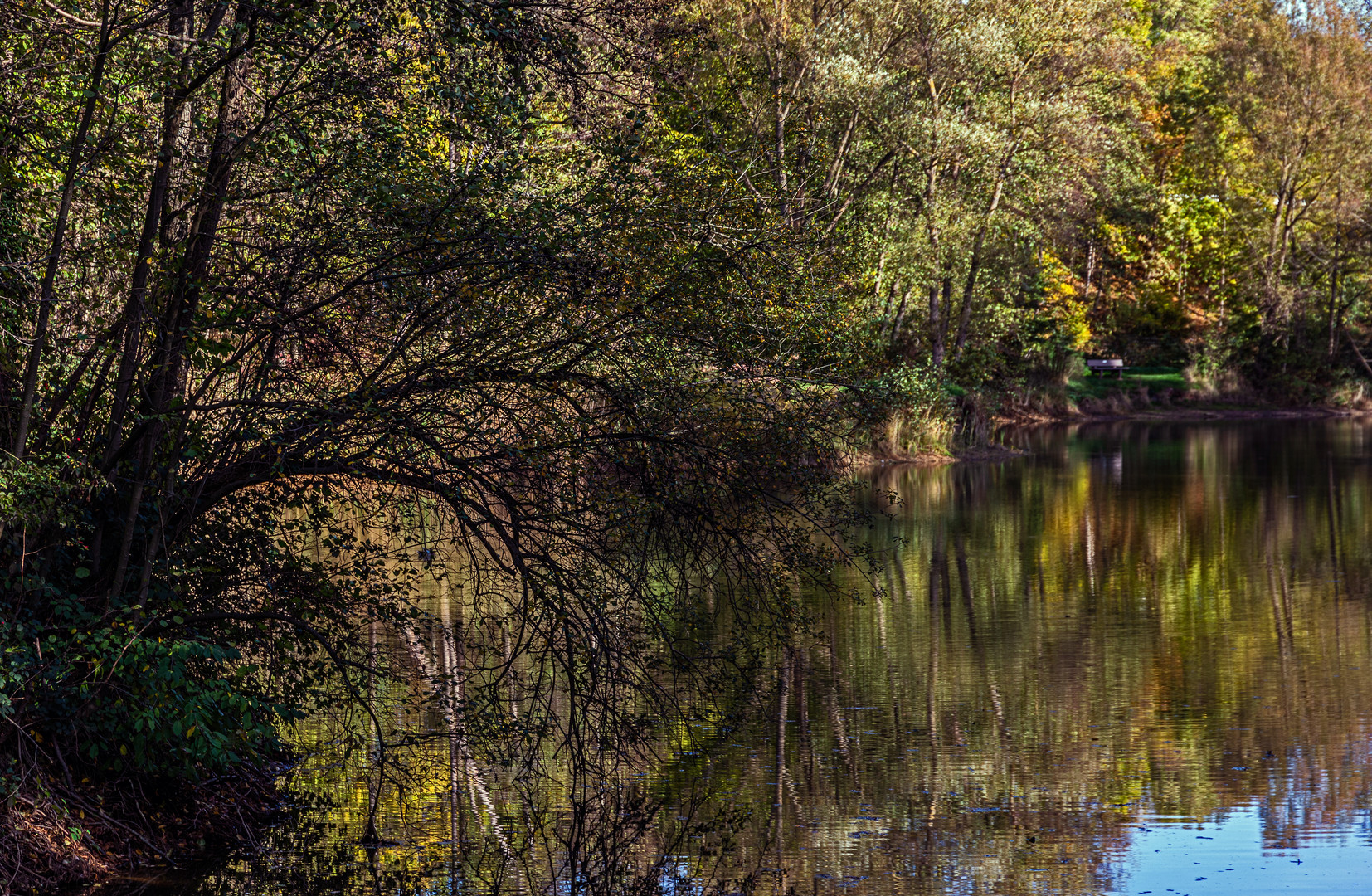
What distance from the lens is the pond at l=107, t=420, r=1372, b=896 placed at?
766 cm

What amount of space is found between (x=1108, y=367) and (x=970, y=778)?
43863 mm

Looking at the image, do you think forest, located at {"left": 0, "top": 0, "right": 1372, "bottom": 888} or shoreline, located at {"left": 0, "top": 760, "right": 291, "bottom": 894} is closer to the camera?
shoreline, located at {"left": 0, "top": 760, "right": 291, "bottom": 894}

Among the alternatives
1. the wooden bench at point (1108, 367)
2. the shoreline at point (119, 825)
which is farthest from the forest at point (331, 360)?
the wooden bench at point (1108, 367)

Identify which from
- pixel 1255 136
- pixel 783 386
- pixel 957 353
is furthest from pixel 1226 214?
→ pixel 783 386

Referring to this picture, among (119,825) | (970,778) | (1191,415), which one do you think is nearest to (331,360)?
(119,825)

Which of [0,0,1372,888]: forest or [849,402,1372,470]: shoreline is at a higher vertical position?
[849,402,1372,470]: shoreline

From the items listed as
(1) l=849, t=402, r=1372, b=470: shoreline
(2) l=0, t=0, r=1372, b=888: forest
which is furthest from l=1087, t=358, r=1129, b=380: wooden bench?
(2) l=0, t=0, r=1372, b=888: forest

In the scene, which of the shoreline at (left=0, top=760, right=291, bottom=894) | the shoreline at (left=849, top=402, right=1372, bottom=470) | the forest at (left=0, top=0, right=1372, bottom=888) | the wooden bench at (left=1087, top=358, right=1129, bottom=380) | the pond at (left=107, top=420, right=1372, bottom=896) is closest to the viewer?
the shoreline at (left=0, top=760, right=291, bottom=894)

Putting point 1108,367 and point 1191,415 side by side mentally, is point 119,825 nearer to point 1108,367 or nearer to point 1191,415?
point 1191,415

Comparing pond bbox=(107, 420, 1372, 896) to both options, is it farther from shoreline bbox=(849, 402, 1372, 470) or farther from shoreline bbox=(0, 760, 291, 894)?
shoreline bbox=(849, 402, 1372, 470)

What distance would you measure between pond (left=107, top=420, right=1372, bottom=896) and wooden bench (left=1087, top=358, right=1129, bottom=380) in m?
35.1

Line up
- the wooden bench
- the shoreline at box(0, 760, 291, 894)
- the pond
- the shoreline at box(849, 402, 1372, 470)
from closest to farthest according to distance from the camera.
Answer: the shoreline at box(0, 760, 291, 894)
the pond
the shoreline at box(849, 402, 1372, 470)
the wooden bench

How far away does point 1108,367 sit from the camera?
167ft

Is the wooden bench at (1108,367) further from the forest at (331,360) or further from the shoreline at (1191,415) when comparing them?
the forest at (331,360)
